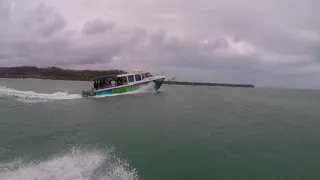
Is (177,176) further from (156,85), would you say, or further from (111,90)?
(156,85)

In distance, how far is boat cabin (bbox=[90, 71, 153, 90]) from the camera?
A: 37.2 metres

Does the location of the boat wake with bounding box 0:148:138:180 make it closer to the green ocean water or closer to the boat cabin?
the green ocean water

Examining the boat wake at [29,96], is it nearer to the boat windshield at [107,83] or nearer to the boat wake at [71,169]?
the boat windshield at [107,83]

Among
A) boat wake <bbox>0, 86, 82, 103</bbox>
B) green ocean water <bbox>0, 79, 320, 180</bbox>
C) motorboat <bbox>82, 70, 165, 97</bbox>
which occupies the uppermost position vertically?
motorboat <bbox>82, 70, 165, 97</bbox>

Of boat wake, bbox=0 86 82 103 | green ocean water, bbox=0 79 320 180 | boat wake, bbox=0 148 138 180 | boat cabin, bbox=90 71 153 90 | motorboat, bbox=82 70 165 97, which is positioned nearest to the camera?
boat wake, bbox=0 148 138 180

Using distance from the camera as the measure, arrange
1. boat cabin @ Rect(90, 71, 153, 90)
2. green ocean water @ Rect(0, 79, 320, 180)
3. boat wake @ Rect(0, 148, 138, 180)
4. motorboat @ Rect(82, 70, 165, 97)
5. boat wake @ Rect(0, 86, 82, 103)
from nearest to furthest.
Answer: boat wake @ Rect(0, 148, 138, 180), green ocean water @ Rect(0, 79, 320, 180), boat wake @ Rect(0, 86, 82, 103), motorboat @ Rect(82, 70, 165, 97), boat cabin @ Rect(90, 71, 153, 90)

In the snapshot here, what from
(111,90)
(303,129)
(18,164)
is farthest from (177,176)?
(111,90)

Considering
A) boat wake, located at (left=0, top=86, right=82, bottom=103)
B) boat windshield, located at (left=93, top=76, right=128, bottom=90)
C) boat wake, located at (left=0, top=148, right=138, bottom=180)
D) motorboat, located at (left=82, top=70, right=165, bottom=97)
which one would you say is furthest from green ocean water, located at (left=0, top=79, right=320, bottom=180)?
boat windshield, located at (left=93, top=76, right=128, bottom=90)

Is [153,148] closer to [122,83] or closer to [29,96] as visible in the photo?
[29,96]

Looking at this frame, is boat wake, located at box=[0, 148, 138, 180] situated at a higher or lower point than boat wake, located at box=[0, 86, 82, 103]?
lower

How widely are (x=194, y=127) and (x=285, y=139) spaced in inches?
223

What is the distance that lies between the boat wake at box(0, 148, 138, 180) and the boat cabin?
85.9ft

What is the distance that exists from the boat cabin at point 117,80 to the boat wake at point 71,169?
85.9ft

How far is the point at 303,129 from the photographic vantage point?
65.0 feet
